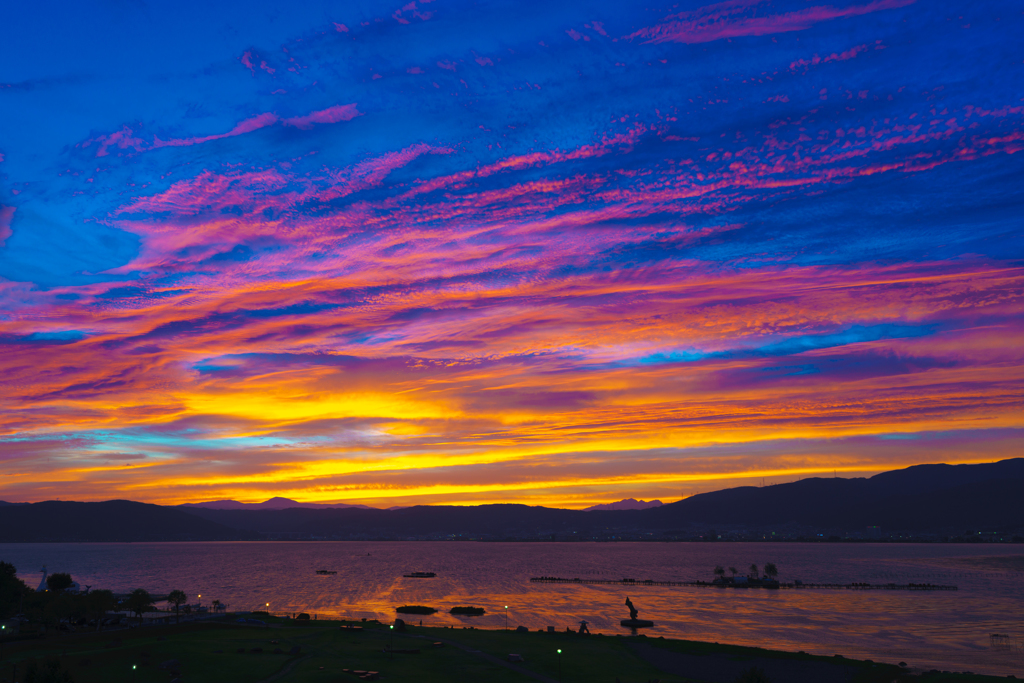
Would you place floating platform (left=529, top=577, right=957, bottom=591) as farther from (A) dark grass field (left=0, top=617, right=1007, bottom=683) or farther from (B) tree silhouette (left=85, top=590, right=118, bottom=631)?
(B) tree silhouette (left=85, top=590, right=118, bottom=631)

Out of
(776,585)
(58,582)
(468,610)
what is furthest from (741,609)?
(58,582)

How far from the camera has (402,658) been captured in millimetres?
65000

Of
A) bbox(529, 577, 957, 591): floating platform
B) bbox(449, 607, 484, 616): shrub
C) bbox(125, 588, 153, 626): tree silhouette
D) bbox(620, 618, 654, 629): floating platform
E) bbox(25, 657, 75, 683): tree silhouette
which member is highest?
bbox(25, 657, 75, 683): tree silhouette

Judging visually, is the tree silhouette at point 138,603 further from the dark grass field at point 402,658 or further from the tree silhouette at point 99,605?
the dark grass field at point 402,658

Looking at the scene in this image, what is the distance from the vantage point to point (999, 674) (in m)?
66.4

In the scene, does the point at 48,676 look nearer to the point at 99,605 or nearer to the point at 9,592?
the point at 99,605

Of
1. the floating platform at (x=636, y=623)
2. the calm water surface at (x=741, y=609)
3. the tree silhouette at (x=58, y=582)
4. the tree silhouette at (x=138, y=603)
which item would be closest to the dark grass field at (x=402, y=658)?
the tree silhouette at (x=138, y=603)

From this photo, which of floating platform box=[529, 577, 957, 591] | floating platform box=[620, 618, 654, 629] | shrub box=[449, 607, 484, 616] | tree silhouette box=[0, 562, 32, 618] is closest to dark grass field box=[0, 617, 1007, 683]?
tree silhouette box=[0, 562, 32, 618]

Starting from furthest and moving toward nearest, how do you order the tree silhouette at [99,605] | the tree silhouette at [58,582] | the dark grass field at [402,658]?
1. the tree silhouette at [58,582]
2. the tree silhouette at [99,605]
3. the dark grass field at [402,658]

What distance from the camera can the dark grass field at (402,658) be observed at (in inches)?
2179

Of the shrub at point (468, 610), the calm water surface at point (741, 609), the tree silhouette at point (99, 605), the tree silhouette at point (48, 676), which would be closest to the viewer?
the tree silhouette at point (48, 676)

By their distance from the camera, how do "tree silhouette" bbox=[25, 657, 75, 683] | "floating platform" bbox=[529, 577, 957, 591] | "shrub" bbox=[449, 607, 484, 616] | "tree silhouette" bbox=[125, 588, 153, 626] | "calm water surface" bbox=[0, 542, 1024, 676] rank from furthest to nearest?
1. "floating platform" bbox=[529, 577, 957, 591]
2. "shrub" bbox=[449, 607, 484, 616]
3. "tree silhouette" bbox=[125, 588, 153, 626]
4. "calm water surface" bbox=[0, 542, 1024, 676]
5. "tree silhouette" bbox=[25, 657, 75, 683]

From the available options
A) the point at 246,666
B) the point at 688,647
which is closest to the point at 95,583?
the point at 246,666

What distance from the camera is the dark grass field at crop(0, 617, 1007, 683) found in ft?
182
